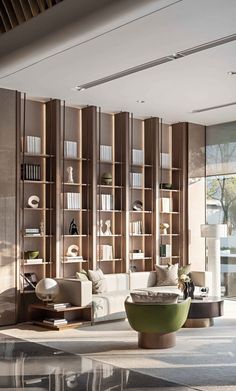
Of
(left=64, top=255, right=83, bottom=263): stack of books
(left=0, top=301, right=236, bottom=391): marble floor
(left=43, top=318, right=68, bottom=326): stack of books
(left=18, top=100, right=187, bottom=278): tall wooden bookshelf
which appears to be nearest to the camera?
(left=0, top=301, right=236, bottom=391): marble floor

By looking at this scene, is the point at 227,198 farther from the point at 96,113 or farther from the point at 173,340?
the point at 173,340

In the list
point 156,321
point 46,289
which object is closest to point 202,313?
point 156,321

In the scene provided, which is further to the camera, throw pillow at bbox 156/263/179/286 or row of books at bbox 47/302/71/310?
throw pillow at bbox 156/263/179/286

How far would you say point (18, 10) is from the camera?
7.30 metres

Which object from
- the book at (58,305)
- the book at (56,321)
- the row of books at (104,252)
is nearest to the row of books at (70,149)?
the row of books at (104,252)

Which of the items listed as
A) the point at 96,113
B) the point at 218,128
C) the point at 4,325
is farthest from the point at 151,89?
the point at 4,325

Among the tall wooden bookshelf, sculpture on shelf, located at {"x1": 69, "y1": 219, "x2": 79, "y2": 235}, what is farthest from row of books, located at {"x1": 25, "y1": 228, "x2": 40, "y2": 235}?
sculpture on shelf, located at {"x1": 69, "y1": 219, "x2": 79, "y2": 235}

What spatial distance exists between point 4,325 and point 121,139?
410 cm

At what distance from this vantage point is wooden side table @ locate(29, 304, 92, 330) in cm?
863

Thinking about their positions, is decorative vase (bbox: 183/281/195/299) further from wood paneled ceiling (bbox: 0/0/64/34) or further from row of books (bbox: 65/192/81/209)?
wood paneled ceiling (bbox: 0/0/64/34)

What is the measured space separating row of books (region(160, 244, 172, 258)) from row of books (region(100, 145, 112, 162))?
216 cm

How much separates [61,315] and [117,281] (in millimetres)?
1579

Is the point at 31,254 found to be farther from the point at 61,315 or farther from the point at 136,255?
the point at 136,255

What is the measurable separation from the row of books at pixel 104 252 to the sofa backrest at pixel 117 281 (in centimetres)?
44
